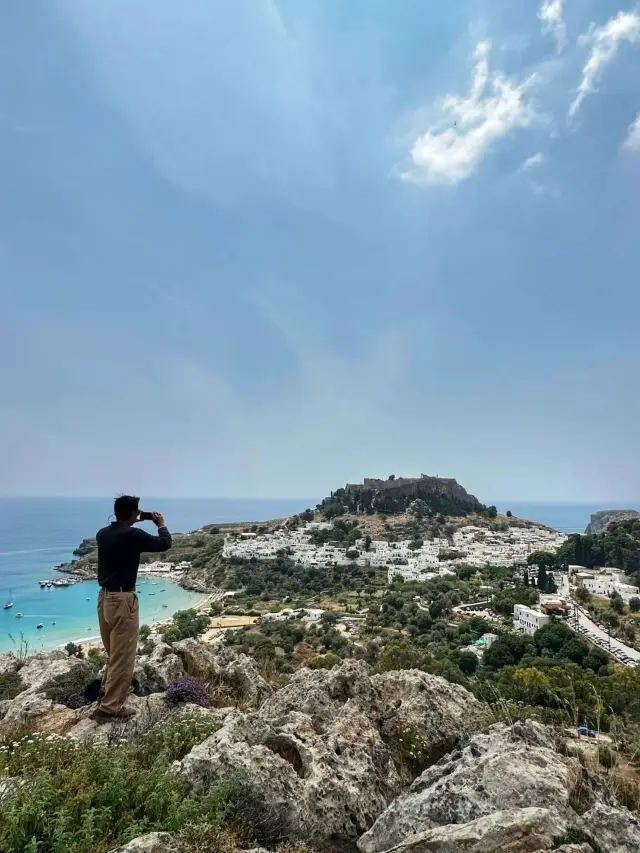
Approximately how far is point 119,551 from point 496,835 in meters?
3.74

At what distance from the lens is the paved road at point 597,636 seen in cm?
3217

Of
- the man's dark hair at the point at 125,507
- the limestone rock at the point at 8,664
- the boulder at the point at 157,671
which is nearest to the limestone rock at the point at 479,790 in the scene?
the man's dark hair at the point at 125,507

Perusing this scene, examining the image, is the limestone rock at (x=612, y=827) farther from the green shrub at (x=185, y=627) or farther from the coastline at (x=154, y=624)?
the coastline at (x=154, y=624)

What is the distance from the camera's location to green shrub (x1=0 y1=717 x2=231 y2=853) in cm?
245

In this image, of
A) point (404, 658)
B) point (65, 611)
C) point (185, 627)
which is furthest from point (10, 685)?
point (65, 611)

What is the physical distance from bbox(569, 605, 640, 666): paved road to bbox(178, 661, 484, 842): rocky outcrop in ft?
105

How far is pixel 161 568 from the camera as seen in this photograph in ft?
277

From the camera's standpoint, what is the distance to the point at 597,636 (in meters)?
37.1

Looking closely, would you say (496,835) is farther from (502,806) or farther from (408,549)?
(408,549)

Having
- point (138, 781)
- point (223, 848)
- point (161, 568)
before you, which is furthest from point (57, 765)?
point (161, 568)

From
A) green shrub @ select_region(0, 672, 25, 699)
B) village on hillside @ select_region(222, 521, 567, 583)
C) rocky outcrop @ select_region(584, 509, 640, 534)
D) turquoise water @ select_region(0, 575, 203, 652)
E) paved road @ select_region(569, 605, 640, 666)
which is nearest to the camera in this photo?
green shrub @ select_region(0, 672, 25, 699)

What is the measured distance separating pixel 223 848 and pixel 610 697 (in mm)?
19759

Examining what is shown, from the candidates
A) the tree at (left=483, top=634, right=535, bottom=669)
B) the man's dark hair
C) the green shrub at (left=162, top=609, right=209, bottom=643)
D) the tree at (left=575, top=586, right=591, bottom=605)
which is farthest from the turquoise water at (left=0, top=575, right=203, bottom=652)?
the tree at (left=575, top=586, right=591, bottom=605)

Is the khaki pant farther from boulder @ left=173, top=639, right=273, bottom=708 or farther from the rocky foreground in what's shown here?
boulder @ left=173, top=639, right=273, bottom=708
